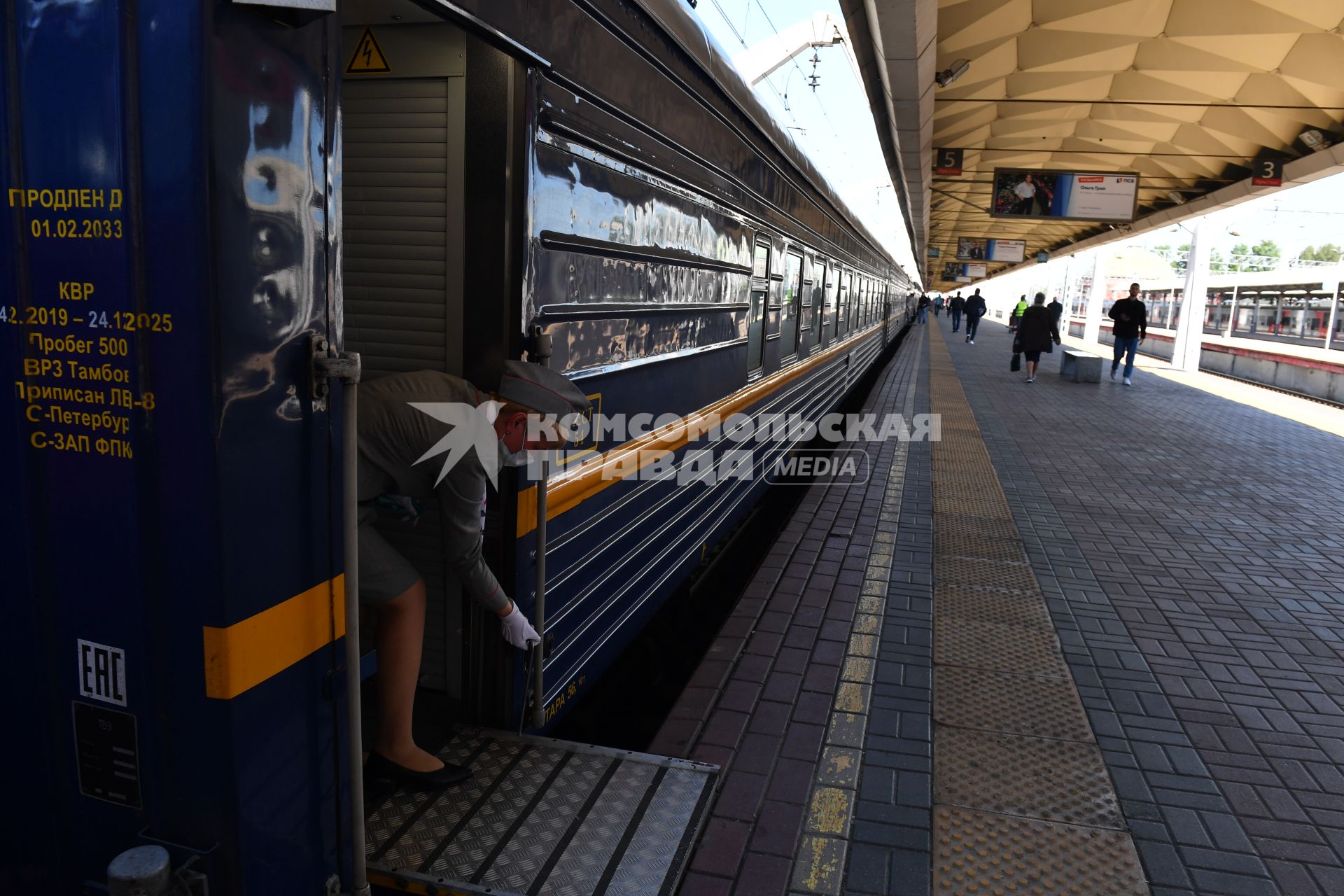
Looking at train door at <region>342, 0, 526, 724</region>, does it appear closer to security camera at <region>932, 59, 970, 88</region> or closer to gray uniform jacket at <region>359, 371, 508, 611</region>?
gray uniform jacket at <region>359, 371, 508, 611</region>

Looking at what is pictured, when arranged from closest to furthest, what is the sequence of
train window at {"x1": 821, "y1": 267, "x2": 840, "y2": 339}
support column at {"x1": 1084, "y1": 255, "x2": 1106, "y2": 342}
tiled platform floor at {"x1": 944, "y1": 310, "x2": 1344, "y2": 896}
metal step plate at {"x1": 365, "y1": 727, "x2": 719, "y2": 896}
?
1. metal step plate at {"x1": 365, "y1": 727, "x2": 719, "y2": 896}
2. tiled platform floor at {"x1": 944, "y1": 310, "x2": 1344, "y2": 896}
3. train window at {"x1": 821, "y1": 267, "x2": 840, "y2": 339}
4. support column at {"x1": 1084, "y1": 255, "x2": 1106, "y2": 342}

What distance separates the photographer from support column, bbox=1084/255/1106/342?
107ft

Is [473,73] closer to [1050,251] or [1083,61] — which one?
[1083,61]

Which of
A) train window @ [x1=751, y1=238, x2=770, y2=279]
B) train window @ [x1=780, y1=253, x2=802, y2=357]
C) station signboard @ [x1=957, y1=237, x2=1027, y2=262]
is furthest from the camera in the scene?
station signboard @ [x1=957, y1=237, x2=1027, y2=262]

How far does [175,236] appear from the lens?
161cm

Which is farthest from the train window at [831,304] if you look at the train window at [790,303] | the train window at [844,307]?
the train window at [790,303]

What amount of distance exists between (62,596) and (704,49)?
329 cm

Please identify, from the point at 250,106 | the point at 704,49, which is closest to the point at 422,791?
the point at 250,106

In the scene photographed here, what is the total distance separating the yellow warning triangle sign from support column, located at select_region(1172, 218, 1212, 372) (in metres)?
23.3

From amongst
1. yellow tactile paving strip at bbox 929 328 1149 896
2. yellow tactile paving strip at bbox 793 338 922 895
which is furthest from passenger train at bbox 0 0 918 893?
yellow tactile paving strip at bbox 929 328 1149 896

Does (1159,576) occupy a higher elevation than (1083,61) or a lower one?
lower

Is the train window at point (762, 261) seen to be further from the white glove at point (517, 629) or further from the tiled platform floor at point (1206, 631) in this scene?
the white glove at point (517, 629)

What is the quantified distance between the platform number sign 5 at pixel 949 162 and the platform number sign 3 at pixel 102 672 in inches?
736

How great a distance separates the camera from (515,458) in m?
2.74
